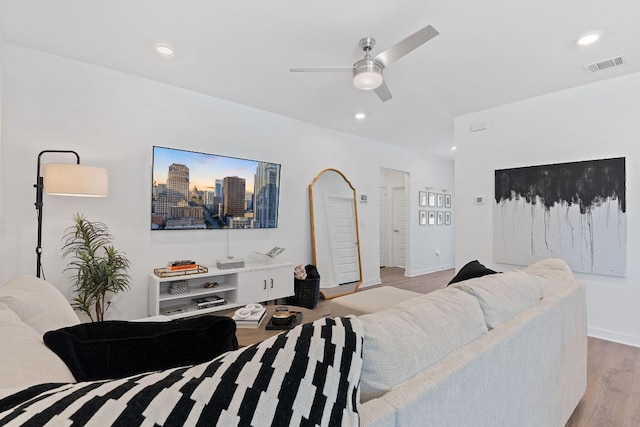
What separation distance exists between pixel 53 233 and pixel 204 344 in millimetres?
2681

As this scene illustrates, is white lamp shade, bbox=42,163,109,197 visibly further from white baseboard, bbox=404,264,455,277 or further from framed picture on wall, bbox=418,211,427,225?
framed picture on wall, bbox=418,211,427,225

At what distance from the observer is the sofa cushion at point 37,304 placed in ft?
3.38

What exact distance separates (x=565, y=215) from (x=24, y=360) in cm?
409

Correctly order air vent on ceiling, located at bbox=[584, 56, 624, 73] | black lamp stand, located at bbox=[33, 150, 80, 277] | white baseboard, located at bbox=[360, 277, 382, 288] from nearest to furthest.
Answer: black lamp stand, located at bbox=[33, 150, 80, 277] → air vent on ceiling, located at bbox=[584, 56, 624, 73] → white baseboard, located at bbox=[360, 277, 382, 288]

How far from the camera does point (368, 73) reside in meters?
2.18

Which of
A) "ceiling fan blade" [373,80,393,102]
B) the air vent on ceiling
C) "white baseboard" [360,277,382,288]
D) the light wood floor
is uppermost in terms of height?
the air vent on ceiling

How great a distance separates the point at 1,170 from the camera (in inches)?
95.0

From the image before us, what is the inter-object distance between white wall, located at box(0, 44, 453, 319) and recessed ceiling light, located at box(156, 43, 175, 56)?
26.2 inches

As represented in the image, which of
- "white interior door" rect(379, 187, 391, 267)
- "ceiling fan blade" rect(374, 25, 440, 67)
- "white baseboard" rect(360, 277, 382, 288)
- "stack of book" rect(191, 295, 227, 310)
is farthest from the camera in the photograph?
"white interior door" rect(379, 187, 391, 267)

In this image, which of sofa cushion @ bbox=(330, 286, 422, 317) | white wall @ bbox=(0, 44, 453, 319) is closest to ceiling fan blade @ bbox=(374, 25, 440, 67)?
sofa cushion @ bbox=(330, 286, 422, 317)

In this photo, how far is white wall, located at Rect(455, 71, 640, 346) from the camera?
9.24 ft

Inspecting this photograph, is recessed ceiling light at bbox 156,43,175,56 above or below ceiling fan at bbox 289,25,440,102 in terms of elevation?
above

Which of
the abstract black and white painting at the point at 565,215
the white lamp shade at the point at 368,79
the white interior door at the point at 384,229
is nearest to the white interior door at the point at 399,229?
the white interior door at the point at 384,229

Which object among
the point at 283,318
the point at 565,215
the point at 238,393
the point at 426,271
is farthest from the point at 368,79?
the point at 426,271
